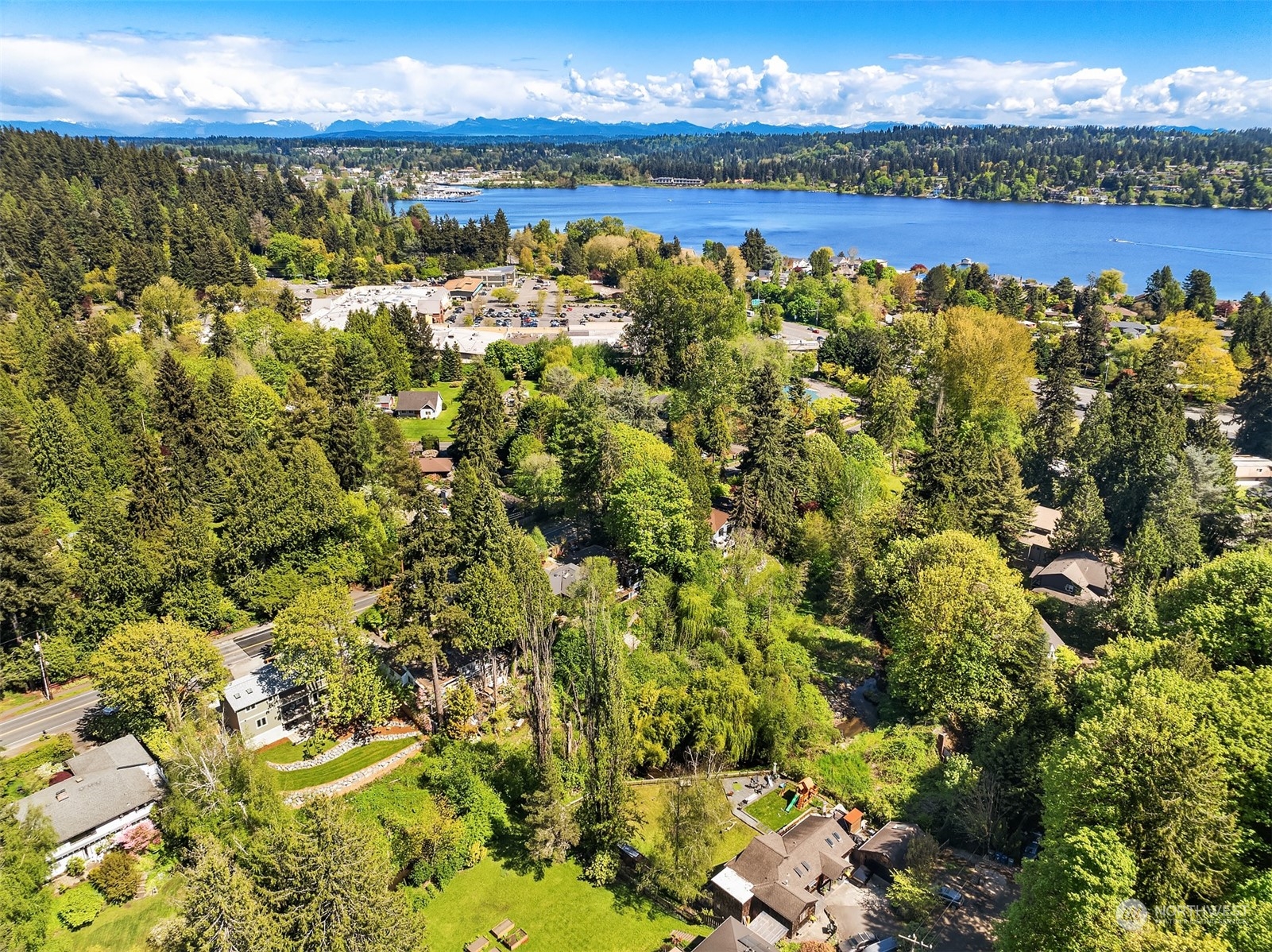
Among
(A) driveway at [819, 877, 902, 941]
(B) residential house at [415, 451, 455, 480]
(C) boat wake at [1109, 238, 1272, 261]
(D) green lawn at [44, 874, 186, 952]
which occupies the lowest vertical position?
(A) driveway at [819, 877, 902, 941]

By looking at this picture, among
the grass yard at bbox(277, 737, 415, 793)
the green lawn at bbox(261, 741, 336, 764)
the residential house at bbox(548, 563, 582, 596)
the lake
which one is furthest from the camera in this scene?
the lake

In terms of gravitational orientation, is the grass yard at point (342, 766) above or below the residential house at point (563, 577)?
below

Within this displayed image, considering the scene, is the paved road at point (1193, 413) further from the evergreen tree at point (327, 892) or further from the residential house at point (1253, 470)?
the evergreen tree at point (327, 892)

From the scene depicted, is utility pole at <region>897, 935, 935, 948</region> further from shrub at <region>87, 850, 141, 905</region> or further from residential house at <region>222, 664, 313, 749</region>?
shrub at <region>87, 850, 141, 905</region>

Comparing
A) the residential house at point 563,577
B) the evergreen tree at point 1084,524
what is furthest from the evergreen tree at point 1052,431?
the residential house at point 563,577

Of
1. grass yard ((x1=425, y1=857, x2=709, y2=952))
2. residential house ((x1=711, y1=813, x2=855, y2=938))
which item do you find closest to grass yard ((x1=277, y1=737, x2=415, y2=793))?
grass yard ((x1=425, y1=857, x2=709, y2=952))
